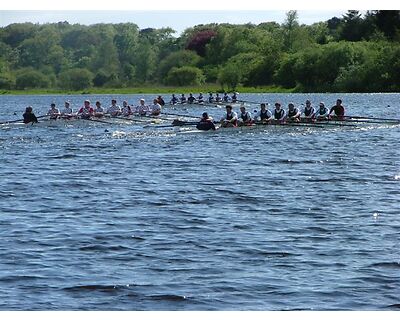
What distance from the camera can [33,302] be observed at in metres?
11.0

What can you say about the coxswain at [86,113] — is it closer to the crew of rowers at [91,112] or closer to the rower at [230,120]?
the crew of rowers at [91,112]

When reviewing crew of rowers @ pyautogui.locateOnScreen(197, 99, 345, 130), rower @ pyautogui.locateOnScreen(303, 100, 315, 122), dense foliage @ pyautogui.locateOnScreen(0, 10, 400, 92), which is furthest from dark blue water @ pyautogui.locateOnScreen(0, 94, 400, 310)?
dense foliage @ pyautogui.locateOnScreen(0, 10, 400, 92)

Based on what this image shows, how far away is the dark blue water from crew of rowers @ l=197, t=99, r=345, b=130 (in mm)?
5315

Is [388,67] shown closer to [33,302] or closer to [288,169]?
[288,169]

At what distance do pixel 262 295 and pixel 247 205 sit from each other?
20.9ft

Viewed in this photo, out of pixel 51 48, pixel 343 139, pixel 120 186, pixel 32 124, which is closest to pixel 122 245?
pixel 120 186

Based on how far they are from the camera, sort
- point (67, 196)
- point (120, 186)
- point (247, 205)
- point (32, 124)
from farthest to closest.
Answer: point (32, 124) < point (120, 186) < point (67, 196) < point (247, 205)

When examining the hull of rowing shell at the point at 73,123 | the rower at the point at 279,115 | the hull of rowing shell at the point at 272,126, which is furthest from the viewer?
the hull of rowing shell at the point at 73,123

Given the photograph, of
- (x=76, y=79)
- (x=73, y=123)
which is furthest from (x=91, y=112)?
(x=76, y=79)

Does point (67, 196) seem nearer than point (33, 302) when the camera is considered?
No

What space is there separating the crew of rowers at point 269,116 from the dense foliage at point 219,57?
50443 mm

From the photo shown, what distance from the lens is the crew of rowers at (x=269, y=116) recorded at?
3316 centimetres

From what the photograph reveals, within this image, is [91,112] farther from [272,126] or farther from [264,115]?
[264,115]

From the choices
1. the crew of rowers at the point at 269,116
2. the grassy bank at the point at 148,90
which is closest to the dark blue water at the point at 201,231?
the crew of rowers at the point at 269,116
